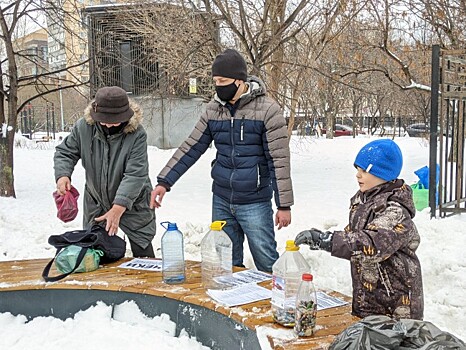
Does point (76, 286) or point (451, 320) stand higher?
point (76, 286)

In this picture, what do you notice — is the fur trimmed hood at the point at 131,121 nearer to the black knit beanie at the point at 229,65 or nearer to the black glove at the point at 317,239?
the black knit beanie at the point at 229,65

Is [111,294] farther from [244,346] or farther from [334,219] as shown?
[334,219]

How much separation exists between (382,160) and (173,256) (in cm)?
137

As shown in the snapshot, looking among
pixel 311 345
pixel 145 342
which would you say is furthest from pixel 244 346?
pixel 145 342

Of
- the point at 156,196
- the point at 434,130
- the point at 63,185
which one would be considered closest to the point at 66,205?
the point at 63,185

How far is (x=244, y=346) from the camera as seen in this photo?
8.14 feet

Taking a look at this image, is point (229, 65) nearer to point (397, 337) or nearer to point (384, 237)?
point (384, 237)

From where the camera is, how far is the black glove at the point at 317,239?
7.19 ft

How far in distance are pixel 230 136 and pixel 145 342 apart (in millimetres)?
1372

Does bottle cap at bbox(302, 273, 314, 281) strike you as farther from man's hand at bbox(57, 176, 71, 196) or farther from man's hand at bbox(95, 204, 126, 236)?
man's hand at bbox(57, 176, 71, 196)

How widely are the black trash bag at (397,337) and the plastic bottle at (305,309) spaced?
341 mm

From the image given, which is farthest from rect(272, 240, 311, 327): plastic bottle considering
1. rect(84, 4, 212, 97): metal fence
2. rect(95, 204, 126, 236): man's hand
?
rect(84, 4, 212, 97): metal fence

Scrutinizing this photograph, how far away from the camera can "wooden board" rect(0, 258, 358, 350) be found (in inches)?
88.0

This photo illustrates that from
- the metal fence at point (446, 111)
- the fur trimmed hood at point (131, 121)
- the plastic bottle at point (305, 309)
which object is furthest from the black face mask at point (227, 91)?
the metal fence at point (446, 111)
